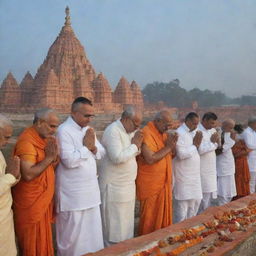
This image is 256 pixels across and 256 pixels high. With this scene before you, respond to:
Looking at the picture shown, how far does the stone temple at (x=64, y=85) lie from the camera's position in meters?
36.7

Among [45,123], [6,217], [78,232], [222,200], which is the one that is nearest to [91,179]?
[78,232]

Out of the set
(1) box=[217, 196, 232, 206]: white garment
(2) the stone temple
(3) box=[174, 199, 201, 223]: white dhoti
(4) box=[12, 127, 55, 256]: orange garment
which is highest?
(2) the stone temple

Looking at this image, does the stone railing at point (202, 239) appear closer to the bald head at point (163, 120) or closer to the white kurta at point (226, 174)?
the bald head at point (163, 120)

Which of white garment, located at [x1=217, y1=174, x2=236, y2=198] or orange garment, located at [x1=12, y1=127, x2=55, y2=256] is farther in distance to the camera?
white garment, located at [x1=217, y1=174, x2=236, y2=198]

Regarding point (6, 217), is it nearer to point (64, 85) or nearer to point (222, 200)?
point (222, 200)

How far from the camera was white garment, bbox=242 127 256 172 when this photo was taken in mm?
6367

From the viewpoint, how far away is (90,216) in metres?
3.68

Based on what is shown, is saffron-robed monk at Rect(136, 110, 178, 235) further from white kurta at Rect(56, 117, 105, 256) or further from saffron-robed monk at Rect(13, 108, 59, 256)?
saffron-robed monk at Rect(13, 108, 59, 256)

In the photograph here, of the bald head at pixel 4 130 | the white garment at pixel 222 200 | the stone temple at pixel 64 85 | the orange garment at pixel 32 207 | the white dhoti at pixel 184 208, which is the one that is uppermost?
the stone temple at pixel 64 85

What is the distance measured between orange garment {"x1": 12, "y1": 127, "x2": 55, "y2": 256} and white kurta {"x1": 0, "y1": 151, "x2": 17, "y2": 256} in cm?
22

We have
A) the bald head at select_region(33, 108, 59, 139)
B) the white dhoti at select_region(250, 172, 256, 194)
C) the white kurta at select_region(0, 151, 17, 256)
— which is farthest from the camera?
the white dhoti at select_region(250, 172, 256, 194)

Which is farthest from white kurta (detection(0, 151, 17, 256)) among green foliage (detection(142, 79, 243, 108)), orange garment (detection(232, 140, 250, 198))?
green foliage (detection(142, 79, 243, 108))

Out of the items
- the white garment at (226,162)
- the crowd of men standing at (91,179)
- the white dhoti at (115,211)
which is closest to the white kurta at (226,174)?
the white garment at (226,162)

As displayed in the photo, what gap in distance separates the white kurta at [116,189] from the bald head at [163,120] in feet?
1.84
